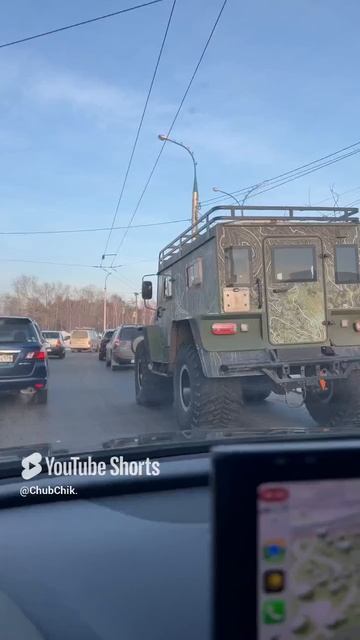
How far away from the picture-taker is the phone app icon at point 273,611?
894 millimetres

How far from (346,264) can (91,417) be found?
4200 mm

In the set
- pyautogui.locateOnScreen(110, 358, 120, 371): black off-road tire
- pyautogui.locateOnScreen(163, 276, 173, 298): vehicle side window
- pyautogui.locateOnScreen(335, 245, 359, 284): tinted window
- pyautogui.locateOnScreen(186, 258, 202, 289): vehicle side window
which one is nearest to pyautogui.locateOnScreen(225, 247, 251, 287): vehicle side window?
pyautogui.locateOnScreen(186, 258, 202, 289): vehicle side window

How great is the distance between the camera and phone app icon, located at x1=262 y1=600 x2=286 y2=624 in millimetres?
894

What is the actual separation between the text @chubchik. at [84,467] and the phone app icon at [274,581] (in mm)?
2178

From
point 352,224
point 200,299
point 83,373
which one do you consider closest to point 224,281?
point 200,299

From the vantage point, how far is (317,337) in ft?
23.9

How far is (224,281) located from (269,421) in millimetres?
2033

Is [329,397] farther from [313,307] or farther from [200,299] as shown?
[200,299]

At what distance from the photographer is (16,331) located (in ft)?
34.3

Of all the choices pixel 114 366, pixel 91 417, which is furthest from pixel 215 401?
pixel 114 366

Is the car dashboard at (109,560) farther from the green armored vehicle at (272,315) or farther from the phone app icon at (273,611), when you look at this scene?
the green armored vehicle at (272,315)

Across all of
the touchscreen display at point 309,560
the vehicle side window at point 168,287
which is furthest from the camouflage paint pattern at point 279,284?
the touchscreen display at point 309,560

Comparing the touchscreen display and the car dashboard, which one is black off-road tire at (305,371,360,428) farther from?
the touchscreen display

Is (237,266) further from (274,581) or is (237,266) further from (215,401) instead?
(274,581)
